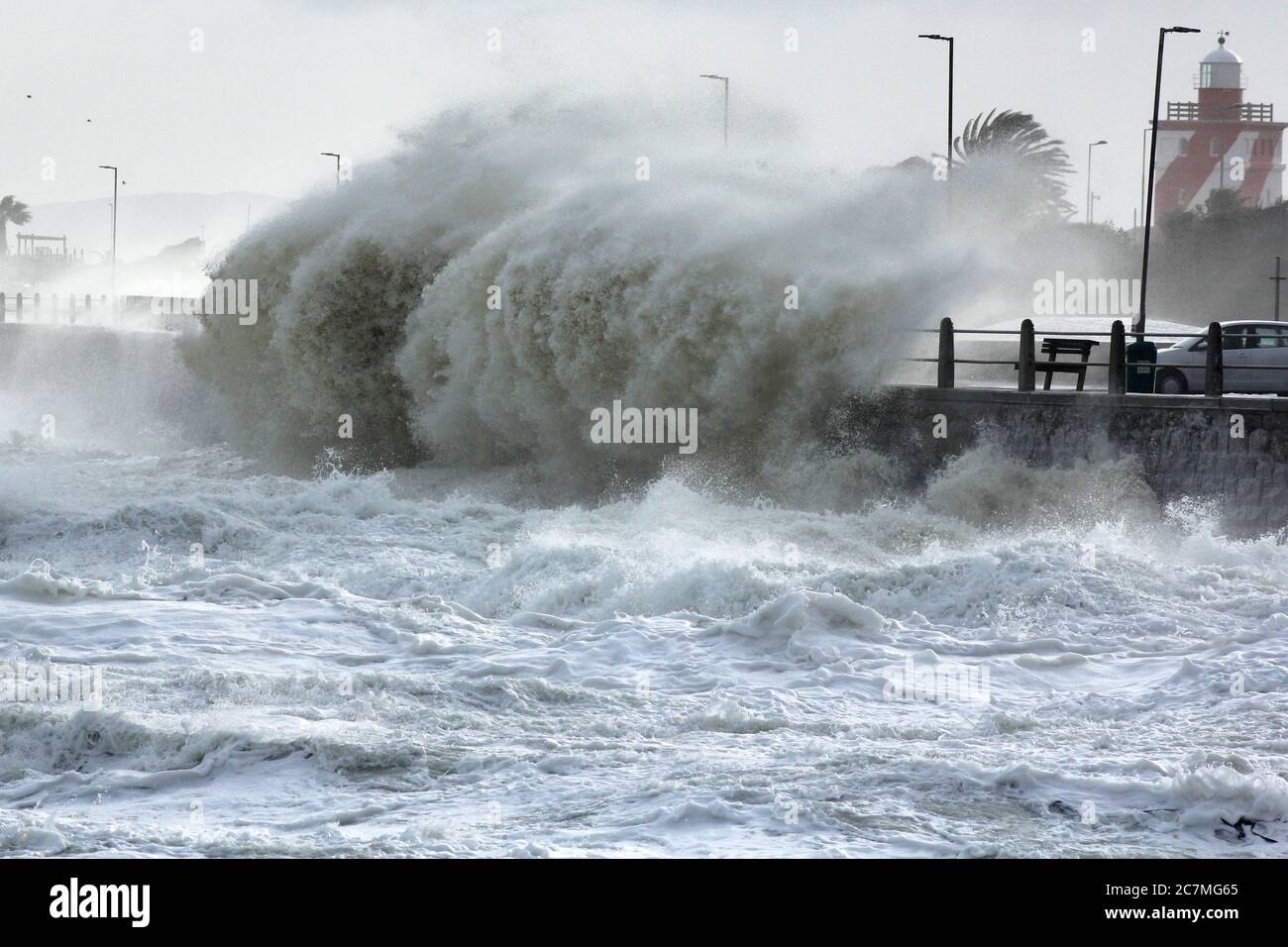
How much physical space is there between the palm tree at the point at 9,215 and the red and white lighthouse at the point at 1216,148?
7546 cm

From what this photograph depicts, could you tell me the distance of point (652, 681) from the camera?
1031 centimetres

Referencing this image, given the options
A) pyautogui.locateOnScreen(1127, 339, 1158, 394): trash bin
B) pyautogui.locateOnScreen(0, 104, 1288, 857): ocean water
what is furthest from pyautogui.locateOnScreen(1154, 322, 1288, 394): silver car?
pyautogui.locateOnScreen(0, 104, 1288, 857): ocean water

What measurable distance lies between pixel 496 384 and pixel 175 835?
15.1 m

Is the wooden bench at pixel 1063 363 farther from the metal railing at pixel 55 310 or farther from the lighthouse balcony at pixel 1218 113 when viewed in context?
the lighthouse balcony at pixel 1218 113

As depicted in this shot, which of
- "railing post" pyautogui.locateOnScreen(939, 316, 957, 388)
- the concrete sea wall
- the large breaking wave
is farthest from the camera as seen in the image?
the large breaking wave

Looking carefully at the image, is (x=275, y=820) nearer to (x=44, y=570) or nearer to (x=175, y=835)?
(x=175, y=835)

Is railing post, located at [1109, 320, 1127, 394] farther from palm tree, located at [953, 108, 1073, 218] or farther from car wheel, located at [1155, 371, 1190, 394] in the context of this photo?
palm tree, located at [953, 108, 1073, 218]

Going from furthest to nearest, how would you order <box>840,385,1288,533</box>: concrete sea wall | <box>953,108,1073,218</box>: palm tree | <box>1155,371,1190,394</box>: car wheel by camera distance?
<box>953,108,1073,218</box>: palm tree, <box>1155,371,1190,394</box>: car wheel, <box>840,385,1288,533</box>: concrete sea wall

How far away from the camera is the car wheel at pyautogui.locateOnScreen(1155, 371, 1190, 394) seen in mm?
19500

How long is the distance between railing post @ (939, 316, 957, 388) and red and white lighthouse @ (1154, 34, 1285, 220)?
188 ft

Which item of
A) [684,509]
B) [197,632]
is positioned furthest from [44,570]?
Answer: [684,509]

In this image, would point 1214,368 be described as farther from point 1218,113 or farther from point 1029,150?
point 1218,113

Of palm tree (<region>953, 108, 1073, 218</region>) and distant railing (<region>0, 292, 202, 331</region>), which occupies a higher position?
palm tree (<region>953, 108, 1073, 218</region>)

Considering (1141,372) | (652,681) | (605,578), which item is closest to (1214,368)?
(1141,372)
